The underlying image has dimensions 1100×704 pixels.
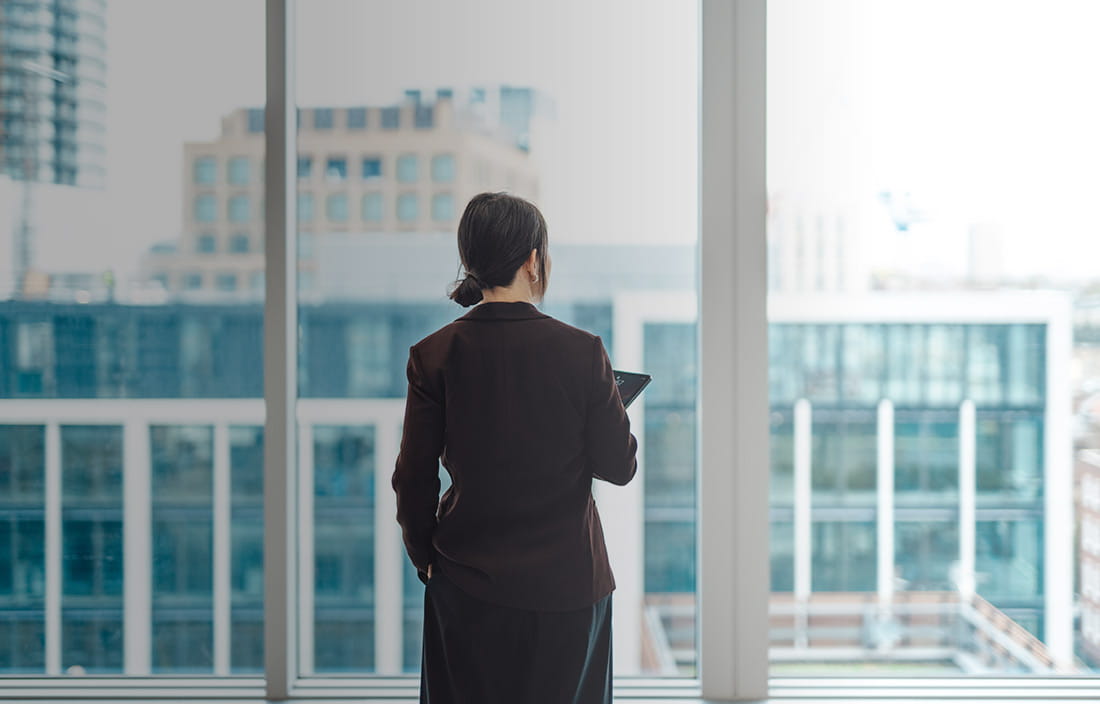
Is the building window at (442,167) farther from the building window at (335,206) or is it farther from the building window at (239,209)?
the building window at (239,209)

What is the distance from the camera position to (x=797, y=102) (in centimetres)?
188

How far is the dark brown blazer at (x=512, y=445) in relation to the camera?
46.2 inches

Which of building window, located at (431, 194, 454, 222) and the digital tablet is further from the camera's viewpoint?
building window, located at (431, 194, 454, 222)

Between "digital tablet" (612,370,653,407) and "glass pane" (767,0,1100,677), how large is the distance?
0.71 meters

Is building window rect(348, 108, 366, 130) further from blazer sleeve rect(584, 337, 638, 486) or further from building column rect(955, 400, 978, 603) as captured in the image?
building column rect(955, 400, 978, 603)

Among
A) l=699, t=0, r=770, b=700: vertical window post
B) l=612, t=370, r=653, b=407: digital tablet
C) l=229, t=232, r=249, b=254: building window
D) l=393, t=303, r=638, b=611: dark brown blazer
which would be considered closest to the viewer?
l=393, t=303, r=638, b=611: dark brown blazer

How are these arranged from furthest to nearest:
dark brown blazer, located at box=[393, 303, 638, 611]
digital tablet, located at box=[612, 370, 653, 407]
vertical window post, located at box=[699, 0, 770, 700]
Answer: vertical window post, located at box=[699, 0, 770, 700], digital tablet, located at box=[612, 370, 653, 407], dark brown blazer, located at box=[393, 303, 638, 611]

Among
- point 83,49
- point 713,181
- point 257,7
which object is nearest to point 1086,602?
point 713,181

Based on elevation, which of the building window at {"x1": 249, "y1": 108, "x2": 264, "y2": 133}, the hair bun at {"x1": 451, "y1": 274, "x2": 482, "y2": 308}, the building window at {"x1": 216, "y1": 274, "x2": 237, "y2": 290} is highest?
the building window at {"x1": 249, "y1": 108, "x2": 264, "y2": 133}

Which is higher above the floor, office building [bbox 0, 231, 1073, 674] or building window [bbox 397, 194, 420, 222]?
building window [bbox 397, 194, 420, 222]

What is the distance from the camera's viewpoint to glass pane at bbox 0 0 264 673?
1.89m

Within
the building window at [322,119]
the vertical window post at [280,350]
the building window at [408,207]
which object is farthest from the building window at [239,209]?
the building window at [408,207]

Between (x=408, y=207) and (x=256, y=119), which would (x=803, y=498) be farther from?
(x=256, y=119)

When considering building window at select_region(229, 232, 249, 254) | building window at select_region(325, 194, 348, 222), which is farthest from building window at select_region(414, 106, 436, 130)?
building window at select_region(229, 232, 249, 254)
